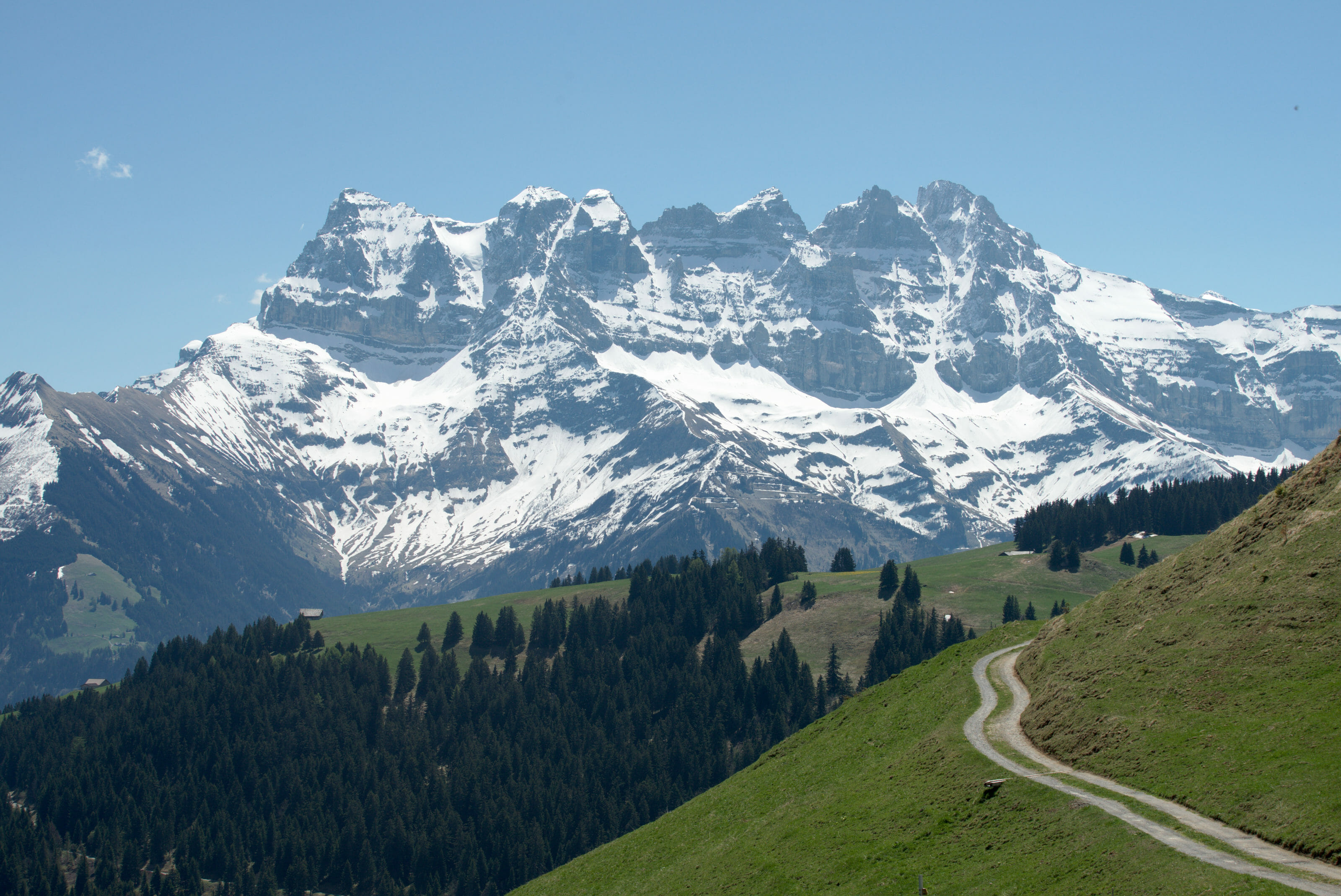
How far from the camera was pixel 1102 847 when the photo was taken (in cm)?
4619

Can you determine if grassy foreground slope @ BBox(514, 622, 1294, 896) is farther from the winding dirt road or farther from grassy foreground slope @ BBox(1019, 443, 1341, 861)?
grassy foreground slope @ BBox(1019, 443, 1341, 861)

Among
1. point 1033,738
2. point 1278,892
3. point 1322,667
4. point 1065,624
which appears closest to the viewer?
point 1278,892

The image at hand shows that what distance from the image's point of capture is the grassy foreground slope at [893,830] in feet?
151

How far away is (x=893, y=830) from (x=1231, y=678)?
1842cm

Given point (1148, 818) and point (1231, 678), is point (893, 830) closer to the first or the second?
point (1148, 818)

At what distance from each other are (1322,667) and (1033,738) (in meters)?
16.0

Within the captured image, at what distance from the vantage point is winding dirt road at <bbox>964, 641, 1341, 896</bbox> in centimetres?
4028

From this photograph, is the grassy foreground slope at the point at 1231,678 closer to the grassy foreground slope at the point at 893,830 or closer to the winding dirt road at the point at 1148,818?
the winding dirt road at the point at 1148,818

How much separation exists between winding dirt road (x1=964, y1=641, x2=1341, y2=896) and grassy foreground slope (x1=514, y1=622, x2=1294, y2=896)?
0.70 m

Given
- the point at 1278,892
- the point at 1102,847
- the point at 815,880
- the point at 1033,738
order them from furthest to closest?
the point at 1033,738
the point at 815,880
the point at 1102,847
the point at 1278,892

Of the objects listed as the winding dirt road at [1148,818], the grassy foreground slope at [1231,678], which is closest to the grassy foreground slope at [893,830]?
the winding dirt road at [1148,818]

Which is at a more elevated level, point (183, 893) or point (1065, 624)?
point (1065, 624)

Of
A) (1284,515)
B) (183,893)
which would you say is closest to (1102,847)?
(1284,515)

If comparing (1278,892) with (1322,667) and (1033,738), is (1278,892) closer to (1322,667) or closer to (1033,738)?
(1322,667)
